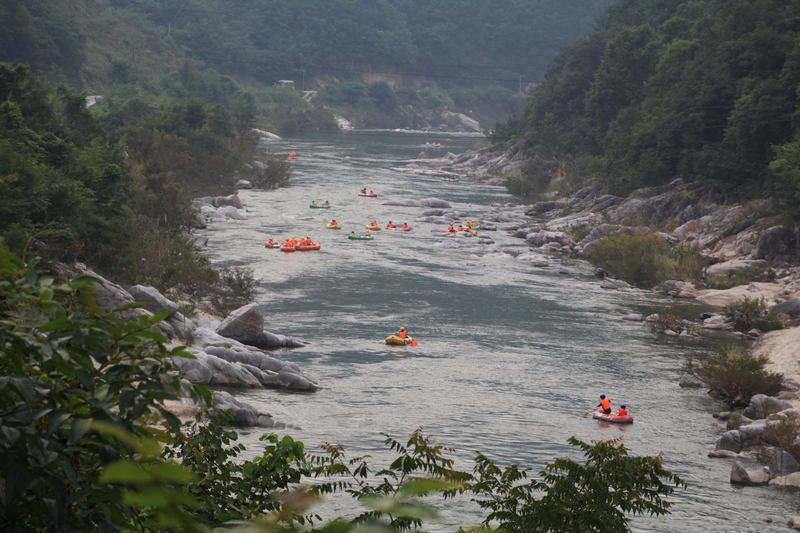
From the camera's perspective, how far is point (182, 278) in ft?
84.8

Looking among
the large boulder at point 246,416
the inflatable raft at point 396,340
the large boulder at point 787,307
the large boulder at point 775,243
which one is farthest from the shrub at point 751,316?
the large boulder at point 246,416

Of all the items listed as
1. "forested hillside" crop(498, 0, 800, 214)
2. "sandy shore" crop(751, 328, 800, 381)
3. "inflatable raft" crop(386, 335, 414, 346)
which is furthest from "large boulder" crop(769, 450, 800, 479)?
"forested hillside" crop(498, 0, 800, 214)

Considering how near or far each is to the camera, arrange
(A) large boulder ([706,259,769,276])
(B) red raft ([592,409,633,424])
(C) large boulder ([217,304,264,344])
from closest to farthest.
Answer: (B) red raft ([592,409,633,424]) < (C) large boulder ([217,304,264,344]) < (A) large boulder ([706,259,769,276])

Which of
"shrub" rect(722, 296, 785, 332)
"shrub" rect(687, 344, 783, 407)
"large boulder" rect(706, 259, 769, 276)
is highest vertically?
"large boulder" rect(706, 259, 769, 276)

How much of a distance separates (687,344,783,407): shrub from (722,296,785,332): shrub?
5635 millimetres

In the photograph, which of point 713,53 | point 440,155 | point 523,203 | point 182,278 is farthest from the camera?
point 440,155

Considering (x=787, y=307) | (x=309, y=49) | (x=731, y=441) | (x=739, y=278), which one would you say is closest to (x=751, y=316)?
(x=787, y=307)

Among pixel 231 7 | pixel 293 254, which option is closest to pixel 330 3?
pixel 231 7

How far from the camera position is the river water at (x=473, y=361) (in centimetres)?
1556

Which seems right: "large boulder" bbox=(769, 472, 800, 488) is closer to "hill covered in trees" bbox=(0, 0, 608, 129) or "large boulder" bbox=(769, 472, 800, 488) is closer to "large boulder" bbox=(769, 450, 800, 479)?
"large boulder" bbox=(769, 450, 800, 479)

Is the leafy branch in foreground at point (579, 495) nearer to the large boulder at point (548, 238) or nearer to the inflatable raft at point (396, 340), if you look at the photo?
the inflatable raft at point (396, 340)

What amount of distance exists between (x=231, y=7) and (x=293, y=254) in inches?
4459

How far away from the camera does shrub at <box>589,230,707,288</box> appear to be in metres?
33.6

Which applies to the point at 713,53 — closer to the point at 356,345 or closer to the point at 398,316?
the point at 398,316
